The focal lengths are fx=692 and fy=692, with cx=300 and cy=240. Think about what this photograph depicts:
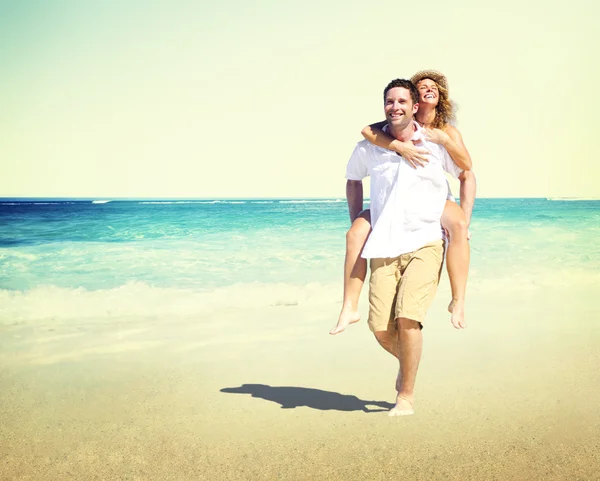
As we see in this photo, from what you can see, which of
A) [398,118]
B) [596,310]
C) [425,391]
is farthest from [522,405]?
[596,310]

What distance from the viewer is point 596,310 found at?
25.8 feet

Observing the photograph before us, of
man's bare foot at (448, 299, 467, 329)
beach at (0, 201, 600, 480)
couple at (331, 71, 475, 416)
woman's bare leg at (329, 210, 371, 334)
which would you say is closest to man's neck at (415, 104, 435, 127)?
couple at (331, 71, 475, 416)

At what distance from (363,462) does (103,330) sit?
13.6 feet

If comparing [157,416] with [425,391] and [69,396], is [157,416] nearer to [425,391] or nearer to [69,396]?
[69,396]

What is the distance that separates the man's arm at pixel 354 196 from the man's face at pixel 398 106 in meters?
0.51

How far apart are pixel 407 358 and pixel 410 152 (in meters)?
1.15

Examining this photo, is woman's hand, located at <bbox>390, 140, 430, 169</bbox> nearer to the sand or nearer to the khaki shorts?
the khaki shorts

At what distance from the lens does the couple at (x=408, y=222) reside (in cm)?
383

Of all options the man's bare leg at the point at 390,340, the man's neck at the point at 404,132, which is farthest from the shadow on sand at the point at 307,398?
the man's neck at the point at 404,132

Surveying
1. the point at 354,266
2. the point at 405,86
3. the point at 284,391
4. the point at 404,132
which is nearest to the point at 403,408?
the point at 354,266

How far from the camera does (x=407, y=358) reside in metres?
3.91

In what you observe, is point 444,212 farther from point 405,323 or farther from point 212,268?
point 212,268

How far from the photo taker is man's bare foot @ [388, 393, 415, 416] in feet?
13.2

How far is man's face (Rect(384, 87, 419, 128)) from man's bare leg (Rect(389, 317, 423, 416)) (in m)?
1.10
